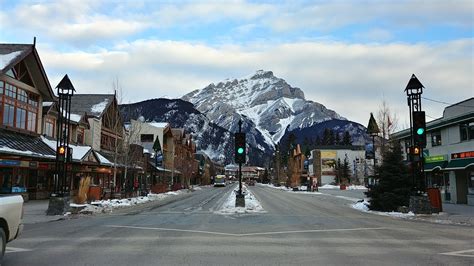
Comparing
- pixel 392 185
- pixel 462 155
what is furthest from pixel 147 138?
pixel 392 185

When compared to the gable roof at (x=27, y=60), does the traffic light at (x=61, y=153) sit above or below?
below

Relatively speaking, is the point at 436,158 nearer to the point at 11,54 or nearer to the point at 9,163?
the point at 9,163

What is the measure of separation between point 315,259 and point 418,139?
16.0 m

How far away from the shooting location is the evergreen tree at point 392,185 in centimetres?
2605

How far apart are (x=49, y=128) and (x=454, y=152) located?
32.9 meters

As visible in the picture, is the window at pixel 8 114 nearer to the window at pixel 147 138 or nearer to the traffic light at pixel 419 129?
the traffic light at pixel 419 129

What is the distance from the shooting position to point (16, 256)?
10.0 m

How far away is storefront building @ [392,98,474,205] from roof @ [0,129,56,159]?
95.8ft

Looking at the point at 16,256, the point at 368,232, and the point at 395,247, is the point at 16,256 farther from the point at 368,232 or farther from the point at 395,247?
the point at 368,232

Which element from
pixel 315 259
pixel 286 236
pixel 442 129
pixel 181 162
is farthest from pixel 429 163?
pixel 181 162

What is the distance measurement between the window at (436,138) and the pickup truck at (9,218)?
33210mm

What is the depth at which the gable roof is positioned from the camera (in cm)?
3167

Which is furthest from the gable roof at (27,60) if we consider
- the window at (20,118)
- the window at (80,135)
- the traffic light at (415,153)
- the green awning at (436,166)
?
the green awning at (436,166)

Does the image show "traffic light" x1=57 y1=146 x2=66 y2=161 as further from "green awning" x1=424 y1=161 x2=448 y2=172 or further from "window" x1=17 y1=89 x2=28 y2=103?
"green awning" x1=424 y1=161 x2=448 y2=172
